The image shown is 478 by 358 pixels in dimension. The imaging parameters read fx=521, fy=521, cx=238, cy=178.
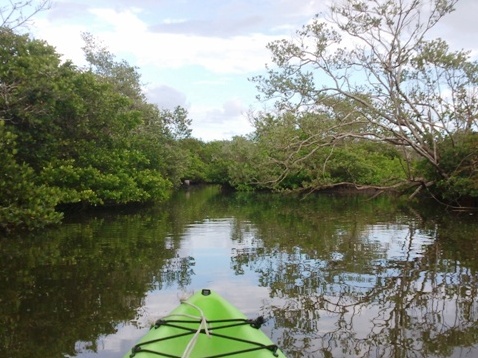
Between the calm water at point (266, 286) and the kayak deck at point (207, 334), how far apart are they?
91cm

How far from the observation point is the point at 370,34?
17.2m

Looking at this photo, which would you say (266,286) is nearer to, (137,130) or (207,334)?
(207,334)

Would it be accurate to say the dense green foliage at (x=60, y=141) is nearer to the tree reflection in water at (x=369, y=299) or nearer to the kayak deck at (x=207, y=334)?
the tree reflection in water at (x=369, y=299)

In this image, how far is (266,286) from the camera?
7410 millimetres

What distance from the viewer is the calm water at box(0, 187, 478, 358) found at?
5.16m

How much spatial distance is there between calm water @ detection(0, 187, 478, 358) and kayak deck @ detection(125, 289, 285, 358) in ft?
2.98

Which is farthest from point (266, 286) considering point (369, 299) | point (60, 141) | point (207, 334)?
point (60, 141)

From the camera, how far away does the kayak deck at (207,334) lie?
3768 mm

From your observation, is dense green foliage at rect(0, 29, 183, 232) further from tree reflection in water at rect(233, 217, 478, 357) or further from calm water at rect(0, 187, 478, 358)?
tree reflection in water at rect(233, 217, 478, 357)

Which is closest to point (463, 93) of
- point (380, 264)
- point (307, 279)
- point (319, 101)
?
point (319, 101)

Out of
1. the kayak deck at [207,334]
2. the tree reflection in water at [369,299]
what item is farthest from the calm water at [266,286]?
the kayak deck at [207,334]

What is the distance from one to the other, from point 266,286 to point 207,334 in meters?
3.50

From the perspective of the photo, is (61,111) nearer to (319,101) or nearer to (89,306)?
(319,101)

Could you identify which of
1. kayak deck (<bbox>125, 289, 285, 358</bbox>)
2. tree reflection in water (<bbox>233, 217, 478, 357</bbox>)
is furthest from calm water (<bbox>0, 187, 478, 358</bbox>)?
kayak deck (<bbox>125, 289, 285, 358</bbox>)
